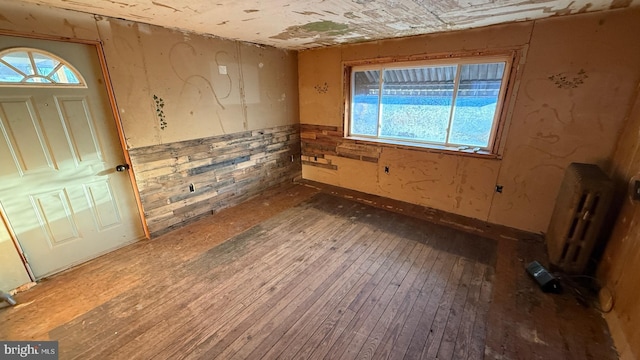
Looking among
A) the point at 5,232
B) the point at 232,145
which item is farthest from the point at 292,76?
the point at 5,232

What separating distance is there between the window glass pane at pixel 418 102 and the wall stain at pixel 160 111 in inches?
120

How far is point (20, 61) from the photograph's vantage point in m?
2.04

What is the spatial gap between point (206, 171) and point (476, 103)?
12.2 feet

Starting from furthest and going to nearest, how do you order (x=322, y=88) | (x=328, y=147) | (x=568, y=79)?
(x=328, y=147), (x=322, y=88), (x=568, y=79)

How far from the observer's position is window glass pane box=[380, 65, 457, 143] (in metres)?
3.32

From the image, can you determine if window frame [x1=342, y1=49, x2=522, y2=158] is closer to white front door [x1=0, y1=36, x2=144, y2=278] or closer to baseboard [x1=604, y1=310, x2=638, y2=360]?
baseboard [x1=604, y1=310, x2=638, y2=360]

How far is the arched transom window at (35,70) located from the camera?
6.50 feet

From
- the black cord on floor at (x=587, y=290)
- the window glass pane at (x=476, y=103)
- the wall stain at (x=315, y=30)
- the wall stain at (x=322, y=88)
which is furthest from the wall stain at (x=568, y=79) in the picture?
the wall stain at (x=322, y=88)

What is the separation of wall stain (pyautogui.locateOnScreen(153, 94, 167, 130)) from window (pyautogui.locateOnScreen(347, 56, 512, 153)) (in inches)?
107

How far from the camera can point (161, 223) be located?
3102 millimetres

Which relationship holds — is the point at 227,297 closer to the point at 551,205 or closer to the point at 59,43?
the point at 59,43

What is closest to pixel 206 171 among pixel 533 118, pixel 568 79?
pixel 533 118


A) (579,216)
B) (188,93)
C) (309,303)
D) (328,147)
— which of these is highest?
(188,93)

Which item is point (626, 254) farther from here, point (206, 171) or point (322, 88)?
point (206, 171)
